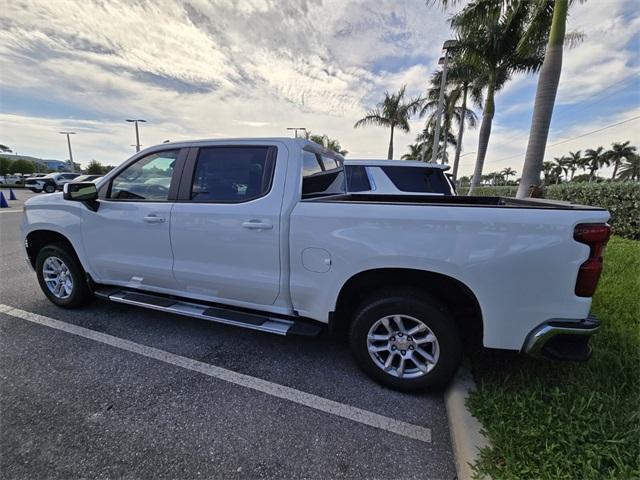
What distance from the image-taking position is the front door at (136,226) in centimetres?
301

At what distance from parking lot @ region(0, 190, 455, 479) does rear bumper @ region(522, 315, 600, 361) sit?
80cm

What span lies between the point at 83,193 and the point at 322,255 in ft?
8.17

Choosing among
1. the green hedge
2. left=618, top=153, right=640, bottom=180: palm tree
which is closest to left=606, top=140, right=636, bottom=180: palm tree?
left=618, top=153, right=640, bottom=180: palm tree

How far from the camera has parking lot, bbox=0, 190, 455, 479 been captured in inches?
73.3

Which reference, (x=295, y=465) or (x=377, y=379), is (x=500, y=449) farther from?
(x=295, y=465)

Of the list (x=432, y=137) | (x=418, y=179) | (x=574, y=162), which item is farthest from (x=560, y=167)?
(x=418, y=179)

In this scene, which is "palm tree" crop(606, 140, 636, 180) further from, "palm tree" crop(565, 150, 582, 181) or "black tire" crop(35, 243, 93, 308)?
"black tire" crop(35, 243, 93, 308)

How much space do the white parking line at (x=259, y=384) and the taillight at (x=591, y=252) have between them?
4.39ft

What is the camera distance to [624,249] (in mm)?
5973

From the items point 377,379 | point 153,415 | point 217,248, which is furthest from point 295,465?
point 217,248

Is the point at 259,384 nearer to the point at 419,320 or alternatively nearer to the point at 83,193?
the point at 419,320

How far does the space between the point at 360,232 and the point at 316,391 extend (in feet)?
4.24

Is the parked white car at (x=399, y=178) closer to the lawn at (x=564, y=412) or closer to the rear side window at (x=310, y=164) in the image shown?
the rear side window at (x=310, y=164)

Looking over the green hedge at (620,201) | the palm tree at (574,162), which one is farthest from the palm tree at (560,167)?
the green hedge at (620,201)
